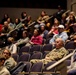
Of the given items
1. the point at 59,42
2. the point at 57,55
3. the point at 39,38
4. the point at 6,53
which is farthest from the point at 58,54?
the point at 39,38

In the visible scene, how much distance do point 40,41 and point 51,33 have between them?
60cm

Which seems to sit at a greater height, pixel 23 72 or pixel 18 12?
pixel 18 12

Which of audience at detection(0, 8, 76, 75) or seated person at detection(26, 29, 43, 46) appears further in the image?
seated person at detection(26, 29, 43, 46)

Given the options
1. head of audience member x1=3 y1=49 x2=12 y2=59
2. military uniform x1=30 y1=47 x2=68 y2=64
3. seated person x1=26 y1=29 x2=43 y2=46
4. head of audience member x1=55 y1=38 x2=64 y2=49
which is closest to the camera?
head of audience member x1=3 y1=49 x2=12 y2=59

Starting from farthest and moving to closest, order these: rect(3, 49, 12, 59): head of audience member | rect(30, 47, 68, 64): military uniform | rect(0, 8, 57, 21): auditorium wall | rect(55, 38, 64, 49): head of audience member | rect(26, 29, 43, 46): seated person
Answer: rect(0, 8, 57, 21): auditorium wall
rect(26, 29, 43, 46): seated person
rect(55, 38, 64, 49): head of audience member
rect(30, 47, 68, 64): military uniform
rect(3, 49, 12, 59): head of audience member

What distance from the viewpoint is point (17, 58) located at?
515cm

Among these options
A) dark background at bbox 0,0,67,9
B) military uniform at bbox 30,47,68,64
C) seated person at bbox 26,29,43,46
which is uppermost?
dark background at bbox 0,0,67,9

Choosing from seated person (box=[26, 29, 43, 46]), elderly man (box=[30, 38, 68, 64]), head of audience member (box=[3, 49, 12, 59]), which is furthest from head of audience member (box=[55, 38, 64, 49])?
seated person (box=[26, 29, 43, 46])

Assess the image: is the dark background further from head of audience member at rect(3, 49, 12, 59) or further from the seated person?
head of audience member at rect(3, 49, 12, 59)

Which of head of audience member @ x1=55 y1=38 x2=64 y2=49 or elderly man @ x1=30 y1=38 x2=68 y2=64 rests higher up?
head of audience member @ x1=55 y1=38 x2=64 y2=49

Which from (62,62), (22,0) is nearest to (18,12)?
(22,0)

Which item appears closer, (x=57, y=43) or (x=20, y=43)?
(x=57, y=43)

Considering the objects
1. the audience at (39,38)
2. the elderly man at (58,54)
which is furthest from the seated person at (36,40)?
the elderly man at (58,54)

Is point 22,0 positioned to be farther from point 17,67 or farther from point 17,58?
point 17,67
